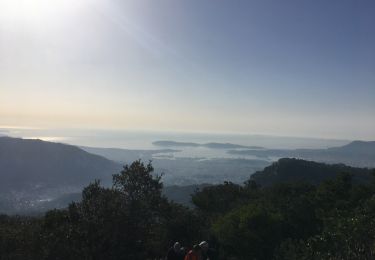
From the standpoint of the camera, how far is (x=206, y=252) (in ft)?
34.4

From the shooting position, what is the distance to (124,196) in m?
19.7

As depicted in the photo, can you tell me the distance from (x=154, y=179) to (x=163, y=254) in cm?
443

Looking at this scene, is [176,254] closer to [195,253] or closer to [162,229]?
[195,253]

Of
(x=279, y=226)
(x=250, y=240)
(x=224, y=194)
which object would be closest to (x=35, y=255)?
(x=250, y=240)

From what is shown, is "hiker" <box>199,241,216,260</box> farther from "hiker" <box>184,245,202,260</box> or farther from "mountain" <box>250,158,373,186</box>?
"mountain" <box>250,158,373,186</box>

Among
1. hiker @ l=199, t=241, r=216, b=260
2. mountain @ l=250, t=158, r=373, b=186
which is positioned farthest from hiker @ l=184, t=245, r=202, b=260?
mountain @ l=250, t=158, r=373, b=186

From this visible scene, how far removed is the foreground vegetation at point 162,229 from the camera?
1373 centimetres

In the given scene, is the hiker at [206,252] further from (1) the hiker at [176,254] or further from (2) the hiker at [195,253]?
(1) the hiker at [176,254]

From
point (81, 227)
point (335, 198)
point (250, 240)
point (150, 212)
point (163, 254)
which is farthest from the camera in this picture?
point (335, 198)

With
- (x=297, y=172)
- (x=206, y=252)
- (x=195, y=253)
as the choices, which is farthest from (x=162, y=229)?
(x=297, y=172)

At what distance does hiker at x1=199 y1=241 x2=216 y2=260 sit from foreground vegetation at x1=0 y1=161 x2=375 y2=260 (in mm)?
3314

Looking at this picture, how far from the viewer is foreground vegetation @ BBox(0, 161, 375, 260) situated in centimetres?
1373

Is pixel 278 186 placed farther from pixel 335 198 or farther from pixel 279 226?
pixel 279 226

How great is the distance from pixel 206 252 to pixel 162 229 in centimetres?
919
